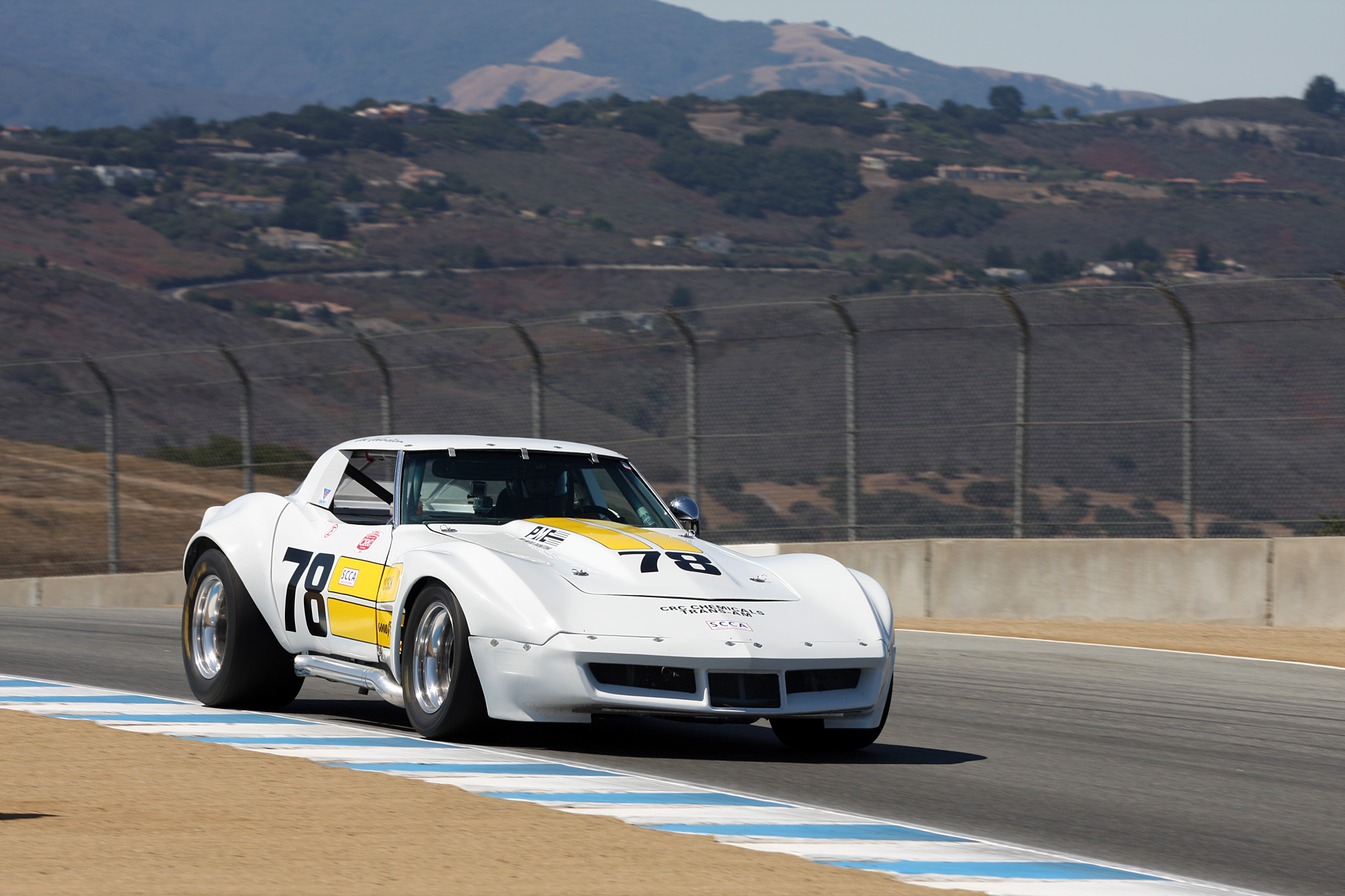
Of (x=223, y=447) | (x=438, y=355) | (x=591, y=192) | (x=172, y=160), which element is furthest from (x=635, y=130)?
(x=223, y=447)

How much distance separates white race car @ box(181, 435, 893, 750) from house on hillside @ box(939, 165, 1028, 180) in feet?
588

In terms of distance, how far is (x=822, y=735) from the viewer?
7723 millimetres

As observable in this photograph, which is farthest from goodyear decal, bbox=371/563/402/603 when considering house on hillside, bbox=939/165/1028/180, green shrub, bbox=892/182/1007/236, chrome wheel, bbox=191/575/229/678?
house on hillside, bbox=939/165/1028/180

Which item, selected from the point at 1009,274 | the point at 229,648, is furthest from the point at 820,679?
the point at 1009,274

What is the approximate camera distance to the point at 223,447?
70.4ft

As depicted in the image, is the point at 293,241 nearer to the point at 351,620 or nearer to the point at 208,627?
the point at 208,627

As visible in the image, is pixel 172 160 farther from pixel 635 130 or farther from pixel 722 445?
pixel 722 445

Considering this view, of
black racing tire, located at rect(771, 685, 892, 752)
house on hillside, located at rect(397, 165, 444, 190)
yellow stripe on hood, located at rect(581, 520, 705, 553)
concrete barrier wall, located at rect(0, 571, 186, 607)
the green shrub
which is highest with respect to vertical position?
house on hillside, located at rect(397, 165, 444, 190)

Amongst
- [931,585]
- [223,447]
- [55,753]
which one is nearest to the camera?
[55,753]

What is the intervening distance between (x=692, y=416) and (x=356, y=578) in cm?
844

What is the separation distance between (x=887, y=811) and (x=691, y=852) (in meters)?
1.22

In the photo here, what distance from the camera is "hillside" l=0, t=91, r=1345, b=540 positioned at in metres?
15.5

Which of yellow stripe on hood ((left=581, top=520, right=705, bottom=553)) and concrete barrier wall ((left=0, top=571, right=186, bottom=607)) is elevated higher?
yellow stripe on hood ((left=581, top=520, right=705, bottom=553))

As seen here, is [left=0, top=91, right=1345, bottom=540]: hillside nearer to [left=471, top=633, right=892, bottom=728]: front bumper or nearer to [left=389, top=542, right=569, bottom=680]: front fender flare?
[left=389, top=542, right=569, bottom=680]: front fender flare
